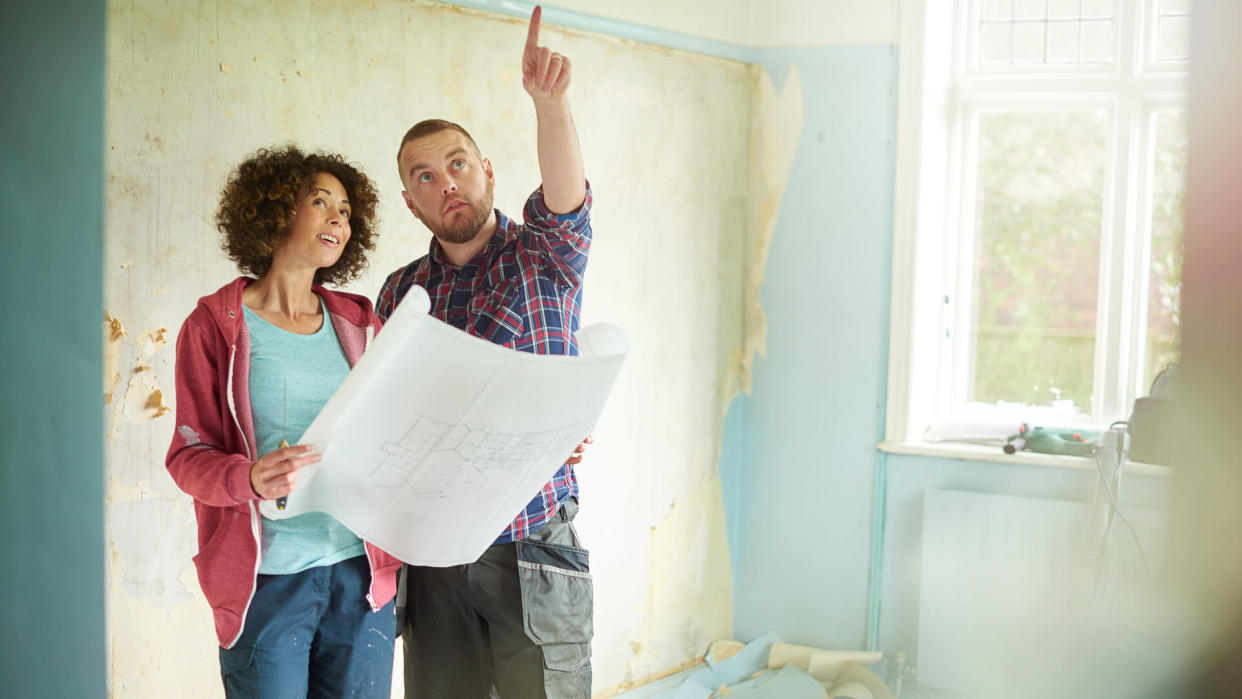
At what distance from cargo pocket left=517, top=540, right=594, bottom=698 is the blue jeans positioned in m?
0.25

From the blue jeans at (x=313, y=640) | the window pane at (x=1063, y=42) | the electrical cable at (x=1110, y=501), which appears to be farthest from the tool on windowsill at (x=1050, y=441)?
the blue jeans at (x=313, y=640)

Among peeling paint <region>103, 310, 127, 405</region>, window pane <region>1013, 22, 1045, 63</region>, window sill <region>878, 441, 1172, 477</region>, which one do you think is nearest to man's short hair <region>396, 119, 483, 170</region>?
peeling paint <region>103, 310, 127, 405</region>

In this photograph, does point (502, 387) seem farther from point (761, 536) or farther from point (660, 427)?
point (761, 536)

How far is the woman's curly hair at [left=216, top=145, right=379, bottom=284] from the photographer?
142 centimetres

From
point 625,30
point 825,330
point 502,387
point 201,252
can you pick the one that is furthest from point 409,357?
point 825,330

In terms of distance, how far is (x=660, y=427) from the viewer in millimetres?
2762

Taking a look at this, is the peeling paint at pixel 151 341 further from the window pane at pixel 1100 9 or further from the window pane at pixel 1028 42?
the window pane at pixel 1100 9

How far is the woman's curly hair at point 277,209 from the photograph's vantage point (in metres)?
1.42

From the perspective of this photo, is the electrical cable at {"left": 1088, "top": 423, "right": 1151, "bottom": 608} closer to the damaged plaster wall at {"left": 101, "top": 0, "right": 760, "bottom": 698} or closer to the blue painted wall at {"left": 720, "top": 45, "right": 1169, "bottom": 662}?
the blue painted wall at {"left": 720, "top": 45, "right": 1169, "bottom": 662}

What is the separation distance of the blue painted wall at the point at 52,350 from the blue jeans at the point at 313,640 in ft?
1.50

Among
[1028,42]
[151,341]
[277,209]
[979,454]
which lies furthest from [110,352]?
[1028,42]

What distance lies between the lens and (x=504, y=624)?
1.53 m

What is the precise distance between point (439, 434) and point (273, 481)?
0.69 ft

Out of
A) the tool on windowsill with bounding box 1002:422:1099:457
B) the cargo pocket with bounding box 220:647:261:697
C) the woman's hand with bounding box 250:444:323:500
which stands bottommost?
the cargo pocket with bounding box 220:647:261:697
